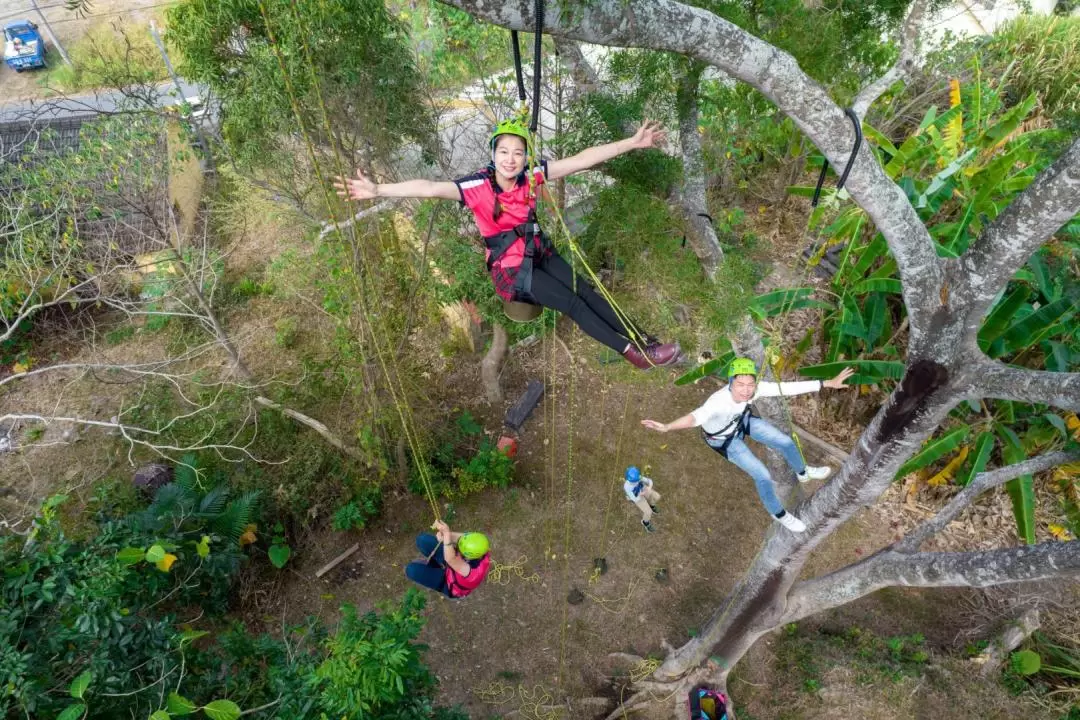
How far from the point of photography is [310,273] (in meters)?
6.69

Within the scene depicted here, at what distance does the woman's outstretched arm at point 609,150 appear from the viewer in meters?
3.34

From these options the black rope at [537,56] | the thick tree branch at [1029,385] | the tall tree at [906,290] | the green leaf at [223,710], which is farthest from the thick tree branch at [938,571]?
the green leaf at [223,710]

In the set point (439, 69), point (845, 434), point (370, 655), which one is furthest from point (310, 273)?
point (845, 434)

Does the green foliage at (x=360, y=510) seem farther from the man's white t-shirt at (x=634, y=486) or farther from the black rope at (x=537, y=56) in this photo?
the black rope at (x=537, y=56)

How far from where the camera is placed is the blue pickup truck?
13.5 metres

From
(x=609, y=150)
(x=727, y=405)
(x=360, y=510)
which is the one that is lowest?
(x=360, y=510)

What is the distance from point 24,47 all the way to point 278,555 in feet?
47.2

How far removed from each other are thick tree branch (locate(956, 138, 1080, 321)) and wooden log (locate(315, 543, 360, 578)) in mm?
5874


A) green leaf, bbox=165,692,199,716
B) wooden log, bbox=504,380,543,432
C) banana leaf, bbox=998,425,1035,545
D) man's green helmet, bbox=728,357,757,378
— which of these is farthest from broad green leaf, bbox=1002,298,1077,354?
green leaf, bbox=165,692,199,716

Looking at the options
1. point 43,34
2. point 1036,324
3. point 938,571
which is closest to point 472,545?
point 938,571

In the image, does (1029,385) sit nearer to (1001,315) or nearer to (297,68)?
(1001,315)

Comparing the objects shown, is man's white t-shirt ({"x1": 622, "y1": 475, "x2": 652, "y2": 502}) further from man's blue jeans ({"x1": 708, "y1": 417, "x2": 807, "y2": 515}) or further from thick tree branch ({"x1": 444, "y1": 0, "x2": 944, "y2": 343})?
thick tree branch ({"x1": 444, "y1": 0, "x2": 944, "y2": 343})

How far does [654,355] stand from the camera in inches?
144

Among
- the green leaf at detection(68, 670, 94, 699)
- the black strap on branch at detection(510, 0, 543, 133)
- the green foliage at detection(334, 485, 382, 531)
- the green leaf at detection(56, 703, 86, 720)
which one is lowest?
the green foliage at detection(334, 485, 382, 531)
